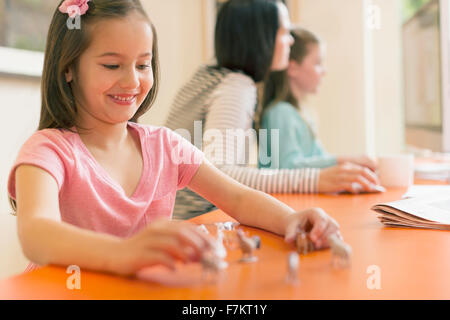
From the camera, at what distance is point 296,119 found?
1.61 metres

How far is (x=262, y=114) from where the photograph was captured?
5.31 feet

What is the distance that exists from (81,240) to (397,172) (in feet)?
3.09

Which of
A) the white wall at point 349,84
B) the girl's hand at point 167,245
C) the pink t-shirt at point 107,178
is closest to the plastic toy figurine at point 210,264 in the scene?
the girl's hand at point 167,245

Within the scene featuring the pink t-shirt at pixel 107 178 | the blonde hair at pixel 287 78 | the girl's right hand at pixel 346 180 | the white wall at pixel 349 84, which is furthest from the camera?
the white wall at pixel 349 84

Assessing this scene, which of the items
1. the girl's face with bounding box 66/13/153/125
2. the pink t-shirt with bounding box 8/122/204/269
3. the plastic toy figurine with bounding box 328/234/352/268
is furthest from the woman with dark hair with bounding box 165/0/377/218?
the plastic toy figurine with bounding box 328/234/352/268

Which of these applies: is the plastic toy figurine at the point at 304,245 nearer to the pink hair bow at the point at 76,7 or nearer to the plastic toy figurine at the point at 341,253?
the plastic toy figurine at the point at 341,253

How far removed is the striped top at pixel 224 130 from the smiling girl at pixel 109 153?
0.23 metres

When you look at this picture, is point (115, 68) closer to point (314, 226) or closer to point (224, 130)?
point (314, 226)

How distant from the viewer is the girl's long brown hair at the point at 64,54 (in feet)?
2.32

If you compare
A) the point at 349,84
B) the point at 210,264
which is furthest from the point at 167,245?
the point at 349,84

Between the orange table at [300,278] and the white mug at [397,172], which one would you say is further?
the white mug at [397,172]

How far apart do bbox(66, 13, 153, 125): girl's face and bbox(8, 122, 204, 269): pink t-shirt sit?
2.6 inches

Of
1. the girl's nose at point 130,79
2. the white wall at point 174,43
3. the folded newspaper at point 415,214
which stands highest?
the white wall at point 174,43

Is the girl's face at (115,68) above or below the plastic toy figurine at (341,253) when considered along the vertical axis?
above
